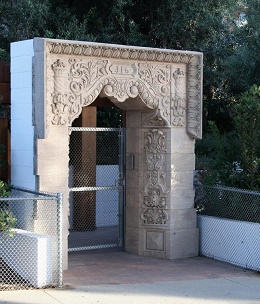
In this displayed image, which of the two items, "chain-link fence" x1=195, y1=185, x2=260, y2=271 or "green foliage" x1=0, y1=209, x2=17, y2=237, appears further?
"chain-link fence" x1=195, y1=185, x2=260, y2=271

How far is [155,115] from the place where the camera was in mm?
11703

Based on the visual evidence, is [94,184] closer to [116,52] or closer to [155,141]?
[155,141]

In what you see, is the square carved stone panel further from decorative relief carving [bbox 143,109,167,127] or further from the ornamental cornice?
the ornamental cornice

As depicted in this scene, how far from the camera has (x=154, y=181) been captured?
12.0 metres

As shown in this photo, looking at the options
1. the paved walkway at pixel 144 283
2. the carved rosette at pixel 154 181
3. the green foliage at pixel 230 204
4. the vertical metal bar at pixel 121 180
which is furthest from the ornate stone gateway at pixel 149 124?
the paved walkway at pixel 144 283

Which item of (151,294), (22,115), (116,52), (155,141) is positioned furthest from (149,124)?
(151,294)

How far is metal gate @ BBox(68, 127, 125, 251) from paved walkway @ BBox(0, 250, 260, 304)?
1078 millimetres

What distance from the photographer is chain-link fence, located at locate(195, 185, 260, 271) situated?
1102 cm

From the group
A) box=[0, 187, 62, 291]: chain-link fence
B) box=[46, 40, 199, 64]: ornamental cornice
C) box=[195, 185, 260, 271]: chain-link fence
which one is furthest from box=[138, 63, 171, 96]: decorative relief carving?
box=[0, 187, 62, 291]: chain-link fence

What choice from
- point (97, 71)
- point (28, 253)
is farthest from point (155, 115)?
point (28, 253)

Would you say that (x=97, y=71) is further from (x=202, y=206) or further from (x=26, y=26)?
(x=26, y=26)

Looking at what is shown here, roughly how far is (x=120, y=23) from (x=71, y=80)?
8831 mm

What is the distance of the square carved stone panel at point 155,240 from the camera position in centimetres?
1186

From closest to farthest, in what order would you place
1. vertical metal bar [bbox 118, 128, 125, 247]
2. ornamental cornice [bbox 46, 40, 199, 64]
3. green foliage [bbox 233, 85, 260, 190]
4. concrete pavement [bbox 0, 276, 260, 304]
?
concrete pavement [bbox 0, 276, 260, 304]
ornamental cornice [bbox 46, 40, 199, 64]
green foliage [bbox 233, 85, 260, 190]
vertical metal bar [bbox 118, 128, 125, 247]
